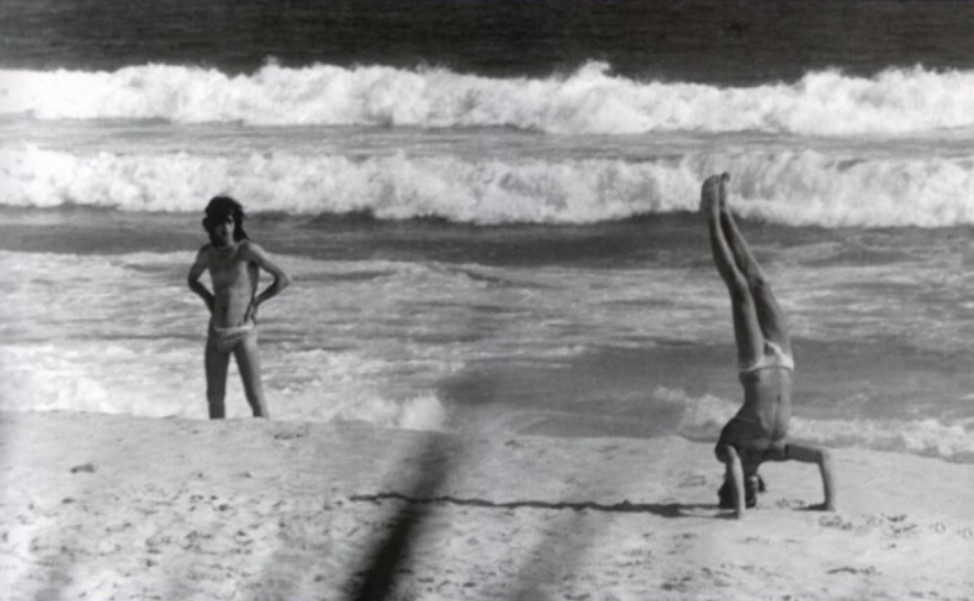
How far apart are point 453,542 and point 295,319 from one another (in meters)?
5.80

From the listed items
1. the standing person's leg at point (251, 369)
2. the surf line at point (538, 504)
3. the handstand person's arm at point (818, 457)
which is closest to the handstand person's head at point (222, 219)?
the standing person's leg at point (251, 369)

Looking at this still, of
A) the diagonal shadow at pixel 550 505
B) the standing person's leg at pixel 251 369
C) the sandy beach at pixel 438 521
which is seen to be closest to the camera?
the sandy beach at pixel 438 521

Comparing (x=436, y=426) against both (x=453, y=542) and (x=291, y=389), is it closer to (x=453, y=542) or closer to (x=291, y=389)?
(x=291, y=389)

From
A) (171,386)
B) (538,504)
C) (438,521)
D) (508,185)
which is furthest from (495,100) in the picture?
(438,521)

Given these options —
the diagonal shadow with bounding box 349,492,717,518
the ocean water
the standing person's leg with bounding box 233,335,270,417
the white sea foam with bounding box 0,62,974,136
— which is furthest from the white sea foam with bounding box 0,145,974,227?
the diagonal shadow with bounding box 349,492,717,518

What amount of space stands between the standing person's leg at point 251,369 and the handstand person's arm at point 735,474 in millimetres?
2323

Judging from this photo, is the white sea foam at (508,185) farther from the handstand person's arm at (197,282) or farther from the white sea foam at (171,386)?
the handstand person's arm at (197,282)

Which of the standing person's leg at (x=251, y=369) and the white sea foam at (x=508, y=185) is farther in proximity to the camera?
the white sea foam at (x=508, y=185)

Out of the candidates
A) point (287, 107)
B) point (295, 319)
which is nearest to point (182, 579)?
point (295, 319)

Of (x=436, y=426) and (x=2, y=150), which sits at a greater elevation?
(x=2, y=150)

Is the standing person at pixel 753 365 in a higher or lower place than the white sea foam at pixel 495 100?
lower

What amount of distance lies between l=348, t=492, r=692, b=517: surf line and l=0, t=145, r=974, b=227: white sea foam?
21.9ft

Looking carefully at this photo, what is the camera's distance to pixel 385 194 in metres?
14.4

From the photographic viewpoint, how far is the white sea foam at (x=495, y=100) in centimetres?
1388
